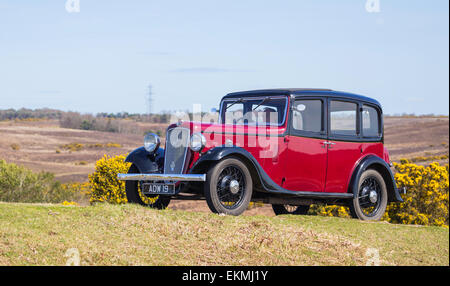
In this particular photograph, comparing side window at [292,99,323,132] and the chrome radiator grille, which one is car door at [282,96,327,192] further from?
the chrome radiator grille

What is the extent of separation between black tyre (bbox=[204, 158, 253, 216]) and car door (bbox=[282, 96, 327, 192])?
1.08 m

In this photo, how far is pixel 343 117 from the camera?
435 inches

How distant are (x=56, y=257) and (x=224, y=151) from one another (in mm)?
3112

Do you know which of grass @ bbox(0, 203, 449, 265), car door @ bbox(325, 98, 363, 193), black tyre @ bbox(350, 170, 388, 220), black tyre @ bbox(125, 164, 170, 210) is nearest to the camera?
grass @ bbox(0, 203, 449, 265)

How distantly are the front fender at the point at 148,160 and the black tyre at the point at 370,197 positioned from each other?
3835 millimetres

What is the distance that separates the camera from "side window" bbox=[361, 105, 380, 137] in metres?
11.4

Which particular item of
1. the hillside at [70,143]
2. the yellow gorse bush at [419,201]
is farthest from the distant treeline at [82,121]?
the yellow gorse bush at [419,201]

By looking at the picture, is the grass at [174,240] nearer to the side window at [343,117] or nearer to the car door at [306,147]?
the car door at [306,147]

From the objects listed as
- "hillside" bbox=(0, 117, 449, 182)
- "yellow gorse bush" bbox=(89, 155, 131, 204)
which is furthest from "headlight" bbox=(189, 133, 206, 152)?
"hillside" bbox=(0, 117, 449, 182)

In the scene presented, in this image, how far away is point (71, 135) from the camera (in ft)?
224

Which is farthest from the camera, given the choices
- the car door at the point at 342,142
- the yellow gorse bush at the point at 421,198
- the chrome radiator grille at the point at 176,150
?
the yellow gorse bush at the point at 421,198

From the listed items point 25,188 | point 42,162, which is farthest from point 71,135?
point 25,188

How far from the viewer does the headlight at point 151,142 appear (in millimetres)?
9906
